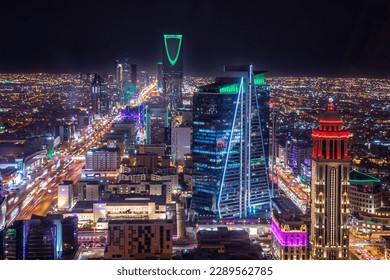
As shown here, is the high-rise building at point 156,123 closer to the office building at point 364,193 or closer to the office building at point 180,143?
the office building at point 180,143

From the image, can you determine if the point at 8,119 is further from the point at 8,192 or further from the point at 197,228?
the point at 197,228

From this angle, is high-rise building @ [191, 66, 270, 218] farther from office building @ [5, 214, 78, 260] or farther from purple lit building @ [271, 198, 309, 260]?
office building @ [5, 214, 78, 260]

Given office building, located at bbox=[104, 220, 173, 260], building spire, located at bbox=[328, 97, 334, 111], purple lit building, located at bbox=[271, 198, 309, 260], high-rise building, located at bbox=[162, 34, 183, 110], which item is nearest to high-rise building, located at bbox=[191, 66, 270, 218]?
high-rise building, located at bbox=[162, 34, 183, 110]

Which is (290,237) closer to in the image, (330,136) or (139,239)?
(330,136)

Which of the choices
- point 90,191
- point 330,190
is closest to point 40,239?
point 330,190

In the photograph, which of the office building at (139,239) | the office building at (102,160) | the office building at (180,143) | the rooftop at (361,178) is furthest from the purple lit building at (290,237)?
the office building at (102,160)

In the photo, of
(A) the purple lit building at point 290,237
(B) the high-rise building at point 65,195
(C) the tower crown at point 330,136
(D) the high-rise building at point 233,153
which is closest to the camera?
(C) the tower crown at point 330,136

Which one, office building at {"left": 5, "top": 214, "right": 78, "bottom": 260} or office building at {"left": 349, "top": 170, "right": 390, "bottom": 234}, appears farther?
office building at {"left": 349, "top": 170, "right": 390, "bottom": 234}
